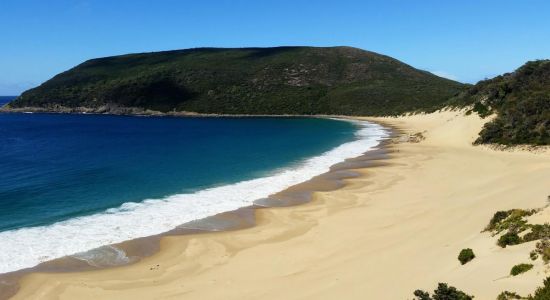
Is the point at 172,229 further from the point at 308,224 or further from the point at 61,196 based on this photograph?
the point at 61,196

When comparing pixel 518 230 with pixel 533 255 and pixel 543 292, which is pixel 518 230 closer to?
pixel 533 255

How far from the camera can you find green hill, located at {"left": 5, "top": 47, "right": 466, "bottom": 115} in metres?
136

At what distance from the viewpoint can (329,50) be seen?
186 metres

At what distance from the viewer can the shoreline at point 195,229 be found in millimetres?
17766

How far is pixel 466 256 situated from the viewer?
1343cm

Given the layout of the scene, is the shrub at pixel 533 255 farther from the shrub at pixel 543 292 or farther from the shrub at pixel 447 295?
the shrub at pixel 447 295

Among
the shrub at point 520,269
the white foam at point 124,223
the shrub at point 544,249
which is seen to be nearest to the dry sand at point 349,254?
the shrub at point 520,269

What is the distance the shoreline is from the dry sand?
55cm

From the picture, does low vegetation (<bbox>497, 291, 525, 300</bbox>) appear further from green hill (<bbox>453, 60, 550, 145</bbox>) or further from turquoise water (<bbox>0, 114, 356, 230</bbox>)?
green hill (<bbox>453, 60, 550, 145</bbox>)

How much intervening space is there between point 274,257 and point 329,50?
575 feet

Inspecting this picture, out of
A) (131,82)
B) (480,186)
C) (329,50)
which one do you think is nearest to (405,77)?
(329,50)

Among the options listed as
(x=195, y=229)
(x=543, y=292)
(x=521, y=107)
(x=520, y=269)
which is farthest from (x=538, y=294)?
(x=521, y=107)

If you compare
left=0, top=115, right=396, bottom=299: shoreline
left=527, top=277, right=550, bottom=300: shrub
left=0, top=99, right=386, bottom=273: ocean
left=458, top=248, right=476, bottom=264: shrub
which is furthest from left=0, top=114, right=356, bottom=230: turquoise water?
left=527, top=277, right=550, bottom=300: shrub

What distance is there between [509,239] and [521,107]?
3899cm
